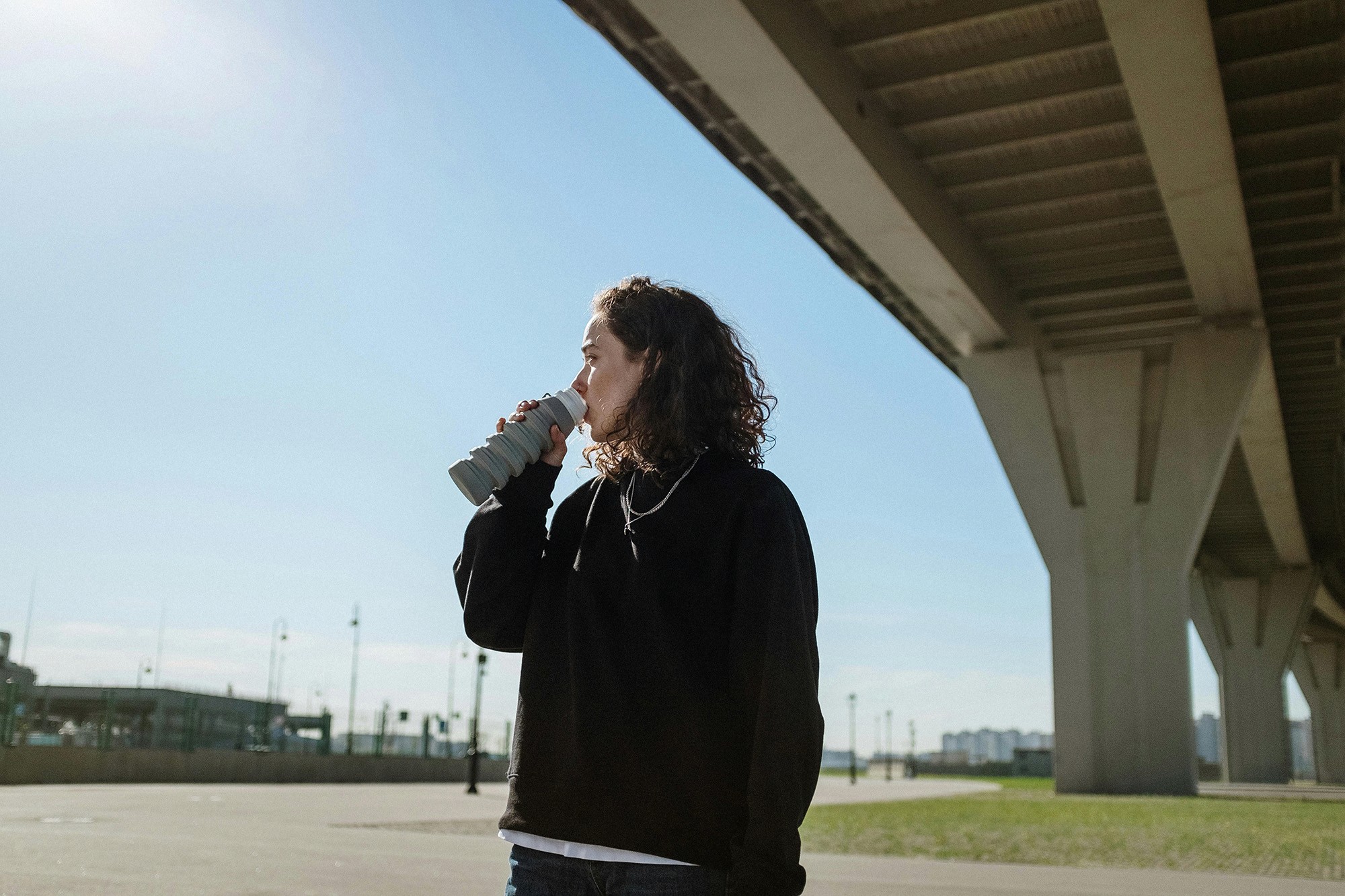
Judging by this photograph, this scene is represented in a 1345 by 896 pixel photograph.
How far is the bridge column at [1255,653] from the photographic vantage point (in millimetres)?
52719

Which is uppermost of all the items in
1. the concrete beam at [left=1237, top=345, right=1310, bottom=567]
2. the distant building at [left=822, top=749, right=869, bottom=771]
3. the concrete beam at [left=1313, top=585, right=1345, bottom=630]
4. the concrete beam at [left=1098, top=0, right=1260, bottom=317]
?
the concrete beam at [left=1098, top=0, right=1260, bottom=317]

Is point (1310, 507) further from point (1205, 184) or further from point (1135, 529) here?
point (1205, 184)

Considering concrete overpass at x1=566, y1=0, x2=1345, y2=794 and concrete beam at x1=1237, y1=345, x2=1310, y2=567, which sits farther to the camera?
concrete beam at x1=1237, y1=345, x2=1310, y2=567

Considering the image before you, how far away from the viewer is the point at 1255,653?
55344 mm

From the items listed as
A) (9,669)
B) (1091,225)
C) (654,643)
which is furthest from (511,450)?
(9,669)

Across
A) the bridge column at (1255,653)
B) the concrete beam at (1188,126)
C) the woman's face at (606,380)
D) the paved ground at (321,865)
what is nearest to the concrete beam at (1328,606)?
the bridge column at (1255,653)

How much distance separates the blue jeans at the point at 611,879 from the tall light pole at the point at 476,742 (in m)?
22.2

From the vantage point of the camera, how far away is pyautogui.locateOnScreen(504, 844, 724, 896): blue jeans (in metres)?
1.78

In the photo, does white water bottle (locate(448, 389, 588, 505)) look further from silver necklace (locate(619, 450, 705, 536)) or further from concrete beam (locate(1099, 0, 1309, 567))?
concrete beam (locate(1099, 0, 1309, 567))

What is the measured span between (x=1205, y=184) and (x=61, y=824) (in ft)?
55.5

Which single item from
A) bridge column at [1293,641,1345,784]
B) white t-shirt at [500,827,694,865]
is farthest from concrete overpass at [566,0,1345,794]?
bridge column at [1293,641,1345,784]

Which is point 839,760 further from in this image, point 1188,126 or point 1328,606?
point 1188,126

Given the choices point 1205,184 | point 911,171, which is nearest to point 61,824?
point 911,171

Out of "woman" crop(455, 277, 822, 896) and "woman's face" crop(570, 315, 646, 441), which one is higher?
"woman's face" crop(570, 315, 646, 441)
